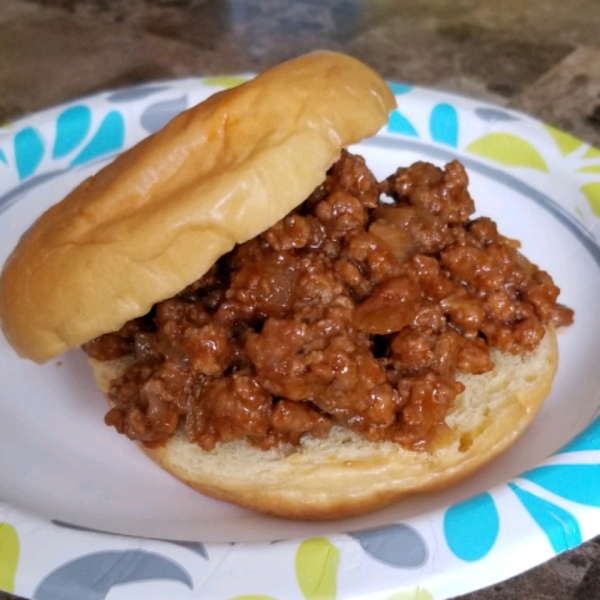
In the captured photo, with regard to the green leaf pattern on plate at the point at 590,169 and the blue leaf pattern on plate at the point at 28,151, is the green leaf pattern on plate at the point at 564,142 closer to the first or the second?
the green leaf pattern on plate at the point at 590,169

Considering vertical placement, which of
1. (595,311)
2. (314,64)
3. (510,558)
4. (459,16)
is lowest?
(510,558)

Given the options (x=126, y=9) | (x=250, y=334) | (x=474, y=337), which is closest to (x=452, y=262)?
(x=474, y=337)

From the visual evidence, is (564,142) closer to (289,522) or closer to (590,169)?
(590,169)

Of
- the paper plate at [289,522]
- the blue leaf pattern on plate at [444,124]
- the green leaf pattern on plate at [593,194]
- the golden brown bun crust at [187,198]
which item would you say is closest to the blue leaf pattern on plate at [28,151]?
the paper plate at [289,522]

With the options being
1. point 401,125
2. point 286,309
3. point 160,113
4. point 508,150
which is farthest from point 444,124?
point 286,309

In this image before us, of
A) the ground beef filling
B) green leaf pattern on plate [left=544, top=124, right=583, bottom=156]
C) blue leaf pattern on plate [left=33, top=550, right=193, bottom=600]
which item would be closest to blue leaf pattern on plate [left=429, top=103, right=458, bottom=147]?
green leaf pattern on plate [left=544, top=124, right=583, bottom=156]

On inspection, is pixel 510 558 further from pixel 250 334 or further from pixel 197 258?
pixel 197 258
